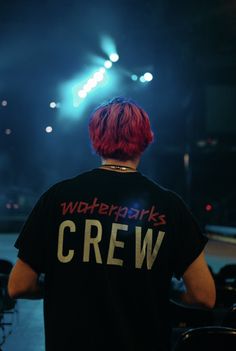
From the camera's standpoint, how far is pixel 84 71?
20.4 metres

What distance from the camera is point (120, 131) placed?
2146 millimetres

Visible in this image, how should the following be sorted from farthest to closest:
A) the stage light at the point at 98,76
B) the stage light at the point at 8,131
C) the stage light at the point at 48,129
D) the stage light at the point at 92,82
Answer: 1. the stage light at the point at 8,131
2. the stage light at the point at 48,129
3. the stage light at the point at 92,82
4. the stage light at the point at 98,76

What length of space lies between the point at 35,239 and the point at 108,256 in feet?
0.82

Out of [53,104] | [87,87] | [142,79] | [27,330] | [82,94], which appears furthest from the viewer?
[53,104]

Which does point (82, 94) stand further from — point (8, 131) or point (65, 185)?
point (65, 185)

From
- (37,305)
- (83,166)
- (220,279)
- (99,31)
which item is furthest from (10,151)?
(220,279)

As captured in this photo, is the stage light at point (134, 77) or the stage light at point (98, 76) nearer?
the stage light at point (134, 77)

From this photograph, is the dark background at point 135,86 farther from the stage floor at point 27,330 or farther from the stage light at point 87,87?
the stage floor at point 27,330

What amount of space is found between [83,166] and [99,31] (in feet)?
46.8

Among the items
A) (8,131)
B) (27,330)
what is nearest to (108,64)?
(27,330)

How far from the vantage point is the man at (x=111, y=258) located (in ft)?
6.76

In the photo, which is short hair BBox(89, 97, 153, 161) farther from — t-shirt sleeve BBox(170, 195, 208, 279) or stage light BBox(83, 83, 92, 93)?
stage light BBox(83, 83, 92, 93)

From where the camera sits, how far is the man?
206 cm

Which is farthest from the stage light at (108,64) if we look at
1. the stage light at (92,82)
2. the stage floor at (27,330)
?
the stage floor at (27,330)
